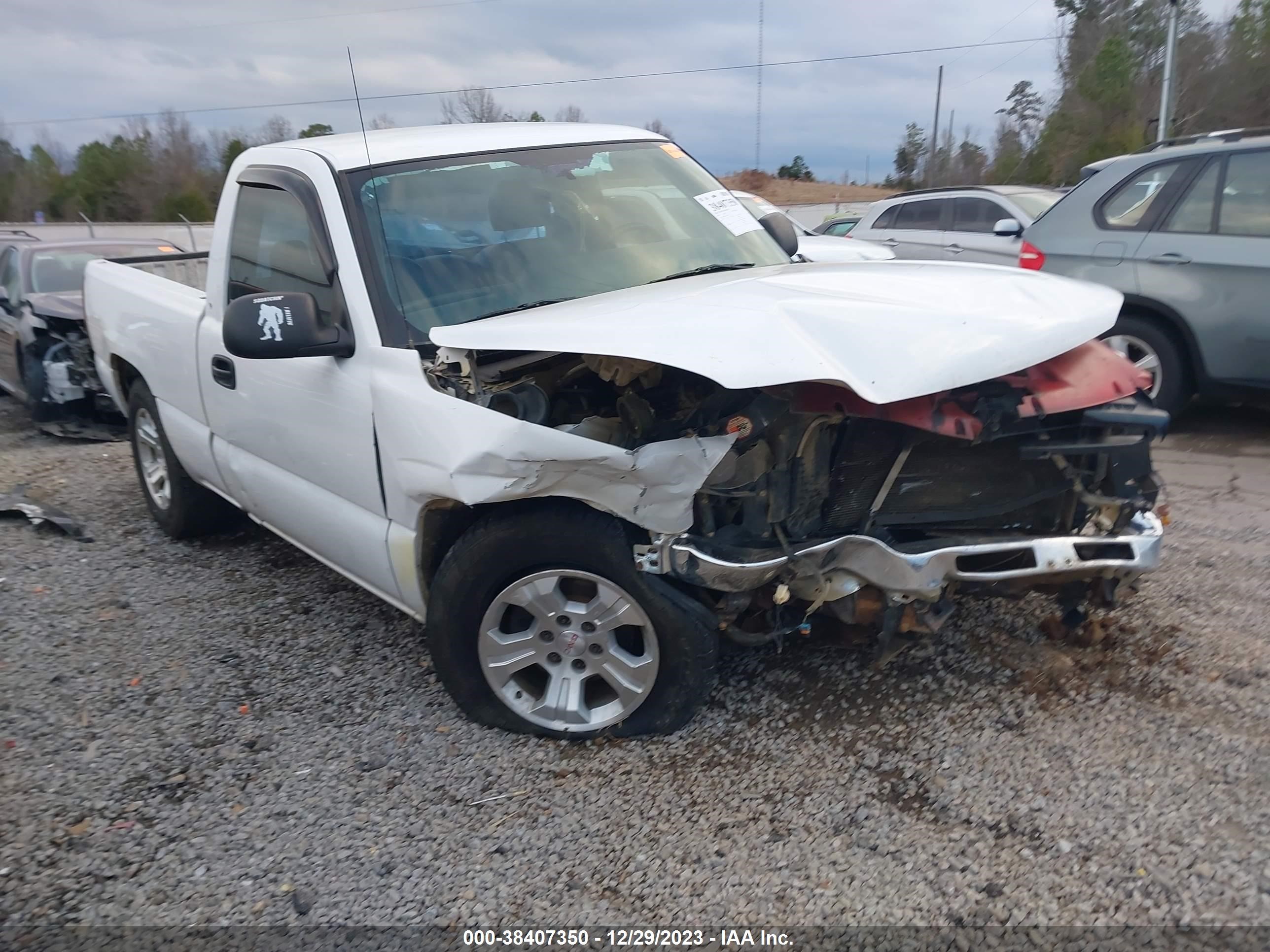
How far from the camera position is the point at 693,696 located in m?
2.94

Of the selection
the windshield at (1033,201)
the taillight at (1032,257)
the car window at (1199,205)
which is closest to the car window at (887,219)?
the windshield at (1033,201)

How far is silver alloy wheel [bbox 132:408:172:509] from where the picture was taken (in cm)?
523

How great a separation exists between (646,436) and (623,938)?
4.41 feet

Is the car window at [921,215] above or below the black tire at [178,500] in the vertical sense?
above

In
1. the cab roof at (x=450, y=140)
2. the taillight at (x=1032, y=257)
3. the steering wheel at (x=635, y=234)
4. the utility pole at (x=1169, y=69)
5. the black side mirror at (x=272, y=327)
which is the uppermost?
the utility pole at (x=1169, y=69)

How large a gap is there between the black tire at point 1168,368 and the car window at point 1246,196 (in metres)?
0.68

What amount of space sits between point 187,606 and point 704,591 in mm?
2791

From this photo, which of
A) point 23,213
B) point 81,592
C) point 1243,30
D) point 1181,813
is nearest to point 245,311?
point 81,592

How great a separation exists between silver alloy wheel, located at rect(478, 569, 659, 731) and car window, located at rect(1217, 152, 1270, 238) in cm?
488

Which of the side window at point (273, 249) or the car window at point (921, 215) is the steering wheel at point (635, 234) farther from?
the car window at point (921, 215)

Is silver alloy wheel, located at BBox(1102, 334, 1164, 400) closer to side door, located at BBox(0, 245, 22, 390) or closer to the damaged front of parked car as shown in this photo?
the damaged front of parked car

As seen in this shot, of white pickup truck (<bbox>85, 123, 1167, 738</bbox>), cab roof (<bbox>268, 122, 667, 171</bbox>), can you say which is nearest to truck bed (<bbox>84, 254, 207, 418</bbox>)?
cab roof (<bbox>268, 122, 667, 171</bbox>)

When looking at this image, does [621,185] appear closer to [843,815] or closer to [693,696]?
[693,696]

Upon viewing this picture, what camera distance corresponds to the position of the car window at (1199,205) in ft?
19.2
